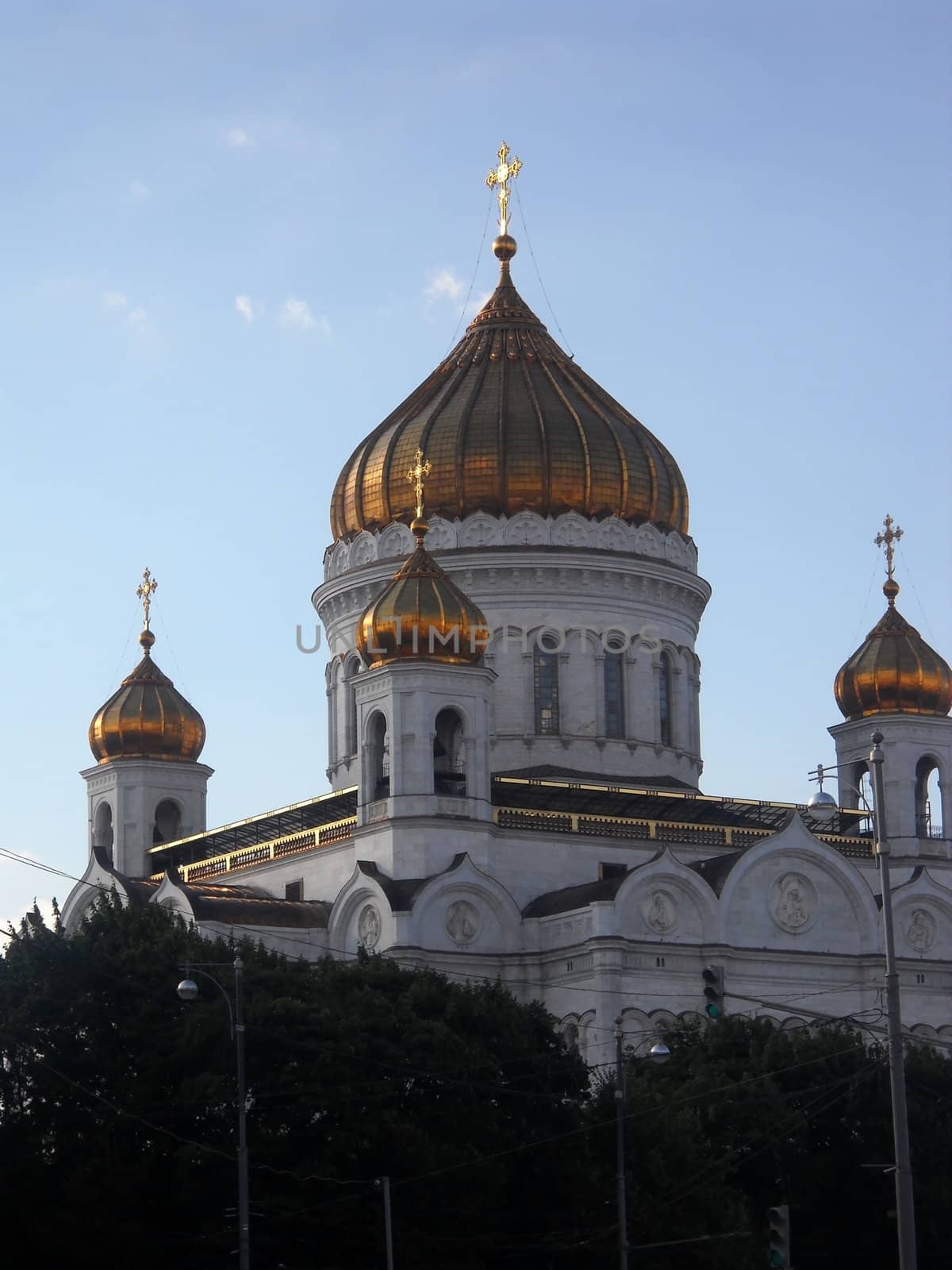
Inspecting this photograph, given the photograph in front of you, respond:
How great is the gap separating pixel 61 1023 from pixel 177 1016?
1716 millimetres

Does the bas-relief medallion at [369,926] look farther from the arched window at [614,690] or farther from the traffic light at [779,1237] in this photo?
the traffic light at [779,1237]

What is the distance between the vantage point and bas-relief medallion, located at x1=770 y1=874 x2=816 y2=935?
53.2 metres

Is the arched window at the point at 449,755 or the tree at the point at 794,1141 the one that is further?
the arched window at the point at 449,755

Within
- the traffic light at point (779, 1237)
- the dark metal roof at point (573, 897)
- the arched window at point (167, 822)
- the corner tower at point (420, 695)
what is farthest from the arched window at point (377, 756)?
the traffic light at point (779, 1237)

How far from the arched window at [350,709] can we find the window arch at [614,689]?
549 centimetres

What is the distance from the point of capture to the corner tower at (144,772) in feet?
199

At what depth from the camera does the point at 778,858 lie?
175 ft

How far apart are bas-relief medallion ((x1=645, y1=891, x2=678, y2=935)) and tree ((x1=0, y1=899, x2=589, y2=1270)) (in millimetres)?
10261

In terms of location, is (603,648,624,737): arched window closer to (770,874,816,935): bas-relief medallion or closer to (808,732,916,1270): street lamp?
(770,874,816,935): bas-relief medallion

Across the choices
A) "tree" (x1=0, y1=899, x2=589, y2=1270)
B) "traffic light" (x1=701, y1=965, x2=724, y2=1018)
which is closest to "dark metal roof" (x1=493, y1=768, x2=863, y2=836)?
"tree" (x1=0, y1=899, x2=589, y2=1270)

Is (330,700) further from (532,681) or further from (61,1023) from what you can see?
(61,1023)

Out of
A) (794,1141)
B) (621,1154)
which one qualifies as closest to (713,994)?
(621,1154)

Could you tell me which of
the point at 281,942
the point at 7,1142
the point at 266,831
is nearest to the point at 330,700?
the point at 266,831

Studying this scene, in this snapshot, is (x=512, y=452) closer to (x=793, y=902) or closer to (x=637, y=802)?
(x=637, y=802)
